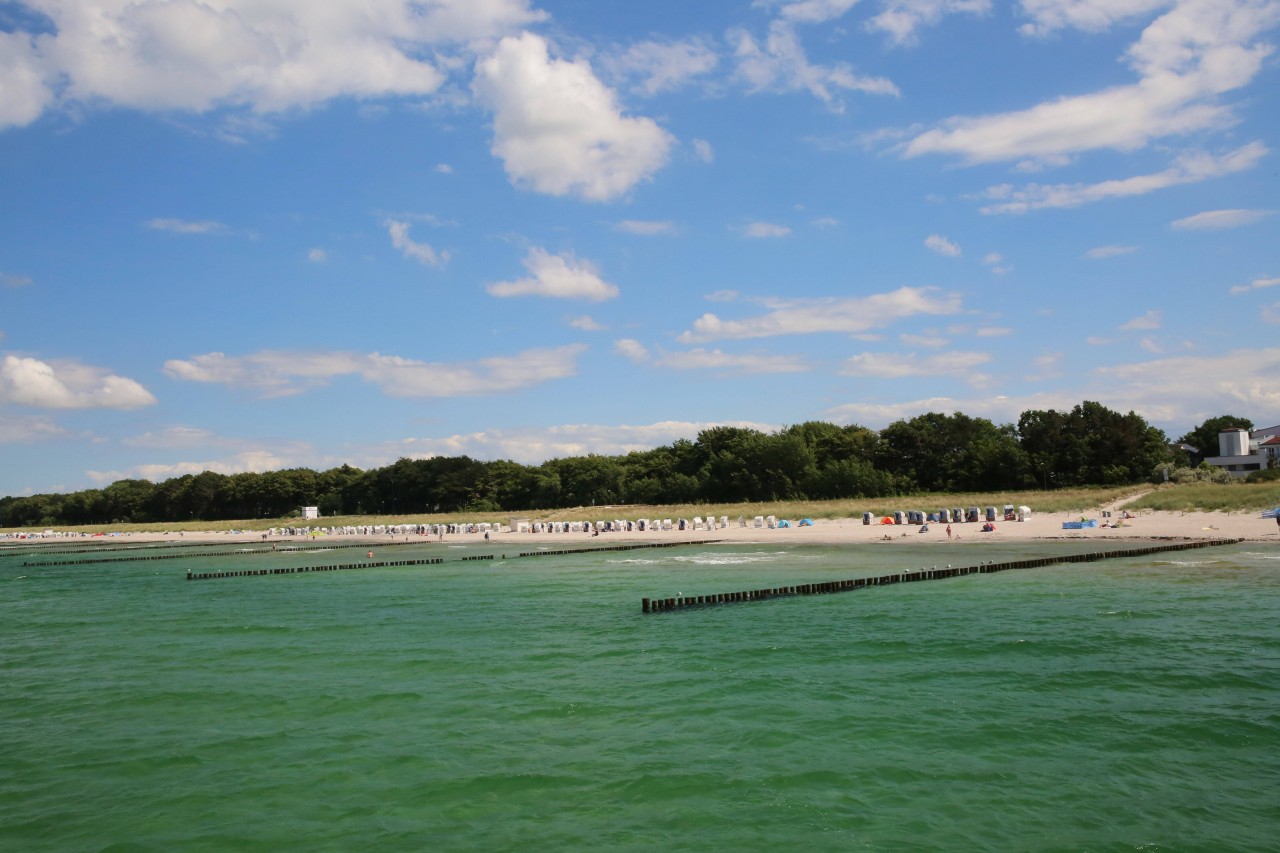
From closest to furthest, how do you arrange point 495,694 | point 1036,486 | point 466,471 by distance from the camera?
point 495,694
point 1036,486
point 466,471

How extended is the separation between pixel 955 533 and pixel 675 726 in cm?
3609

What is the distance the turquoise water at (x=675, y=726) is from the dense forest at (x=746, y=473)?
47995 mm

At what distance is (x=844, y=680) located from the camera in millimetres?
14922

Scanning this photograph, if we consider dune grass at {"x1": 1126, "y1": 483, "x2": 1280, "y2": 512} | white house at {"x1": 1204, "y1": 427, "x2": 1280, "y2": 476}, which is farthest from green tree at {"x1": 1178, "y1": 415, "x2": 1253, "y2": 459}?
dune grass at {"x1": 1126, "y1": 483, "x2": 1280, "y2": 512}

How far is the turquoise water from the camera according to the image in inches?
364

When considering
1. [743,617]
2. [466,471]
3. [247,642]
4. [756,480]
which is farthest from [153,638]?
[466,471]

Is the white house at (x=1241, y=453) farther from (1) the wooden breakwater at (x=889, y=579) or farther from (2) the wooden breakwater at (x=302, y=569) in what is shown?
(2) the wooden breakwater at (x=302, y=569)

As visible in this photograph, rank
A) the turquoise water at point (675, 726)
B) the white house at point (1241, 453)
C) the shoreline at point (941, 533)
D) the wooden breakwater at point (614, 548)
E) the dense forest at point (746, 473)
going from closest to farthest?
1. the turquoise water at point (675, 726)
2. the shoreline at point (941, 533)
3. the wooden breakwater at point (614, 548)
4. the dense forest at point (746, 473)
5. the white house at point (1241, 453)

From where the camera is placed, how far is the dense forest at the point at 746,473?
69438 millimetres

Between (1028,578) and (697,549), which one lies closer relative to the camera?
(1028,578)

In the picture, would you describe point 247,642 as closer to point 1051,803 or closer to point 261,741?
point 261,741

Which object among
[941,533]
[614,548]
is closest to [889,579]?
[941,533]

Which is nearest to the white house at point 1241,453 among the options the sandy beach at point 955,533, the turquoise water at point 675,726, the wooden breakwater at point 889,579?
the sandy beach at point 955,533

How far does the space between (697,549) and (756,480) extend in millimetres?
35353
